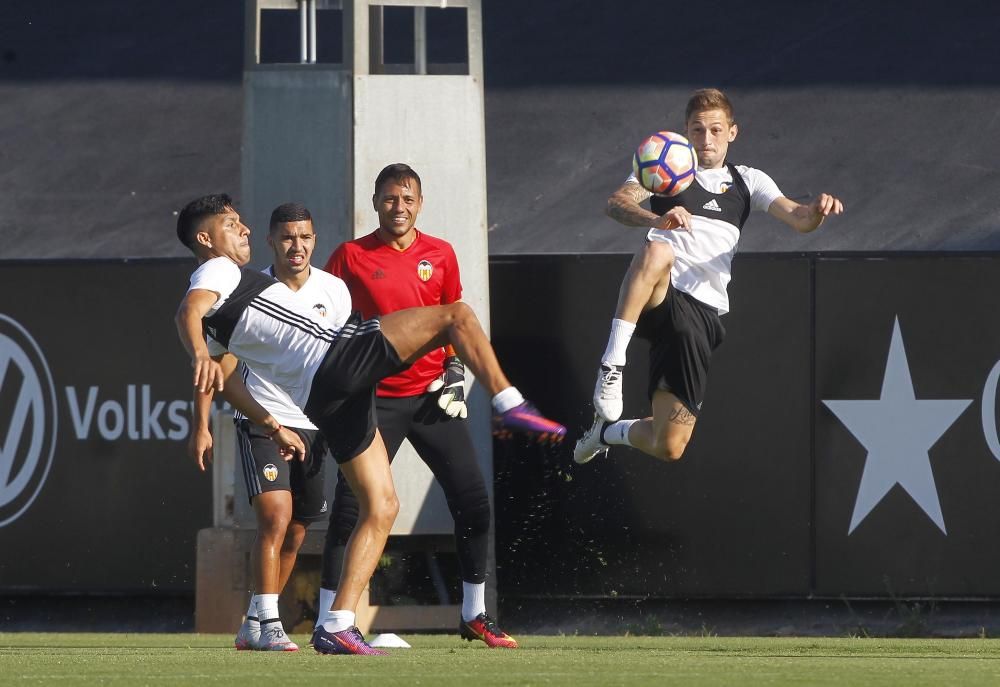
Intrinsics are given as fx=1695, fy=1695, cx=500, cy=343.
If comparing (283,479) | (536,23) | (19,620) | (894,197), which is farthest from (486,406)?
(536,23)

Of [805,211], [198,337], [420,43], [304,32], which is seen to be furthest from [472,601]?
[304,32]

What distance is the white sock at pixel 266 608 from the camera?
25.4 feet

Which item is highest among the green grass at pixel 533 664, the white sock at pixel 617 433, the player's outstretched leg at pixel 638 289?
the player's outstretched leg at pixel 638 289

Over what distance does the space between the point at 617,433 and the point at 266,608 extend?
1.94 m

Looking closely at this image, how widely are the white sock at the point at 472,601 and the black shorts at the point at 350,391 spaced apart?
1.35 m

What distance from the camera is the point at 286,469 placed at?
25.8 ft

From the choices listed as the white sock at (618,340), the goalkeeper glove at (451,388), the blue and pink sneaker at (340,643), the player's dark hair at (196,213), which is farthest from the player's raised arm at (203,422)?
the white sock at (618,340)

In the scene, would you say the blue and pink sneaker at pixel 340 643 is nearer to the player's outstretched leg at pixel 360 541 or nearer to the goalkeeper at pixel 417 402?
the player's outstretched leg at pixel 360 541

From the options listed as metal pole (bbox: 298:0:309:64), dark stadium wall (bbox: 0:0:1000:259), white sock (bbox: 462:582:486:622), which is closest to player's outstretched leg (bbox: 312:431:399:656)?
white sock (bbox: 462:582:486:622)

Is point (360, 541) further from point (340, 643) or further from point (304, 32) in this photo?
point (304, 32)

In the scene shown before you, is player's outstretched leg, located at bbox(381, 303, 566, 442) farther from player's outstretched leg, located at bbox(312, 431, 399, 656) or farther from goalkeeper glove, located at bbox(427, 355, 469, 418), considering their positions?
goalkeeper glove, located at bbox(427, 355, 469, 418)

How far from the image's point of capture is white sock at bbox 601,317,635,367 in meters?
8.11

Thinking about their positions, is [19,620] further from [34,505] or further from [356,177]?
[356,177]

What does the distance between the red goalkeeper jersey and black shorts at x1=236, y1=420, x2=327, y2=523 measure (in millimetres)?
437
